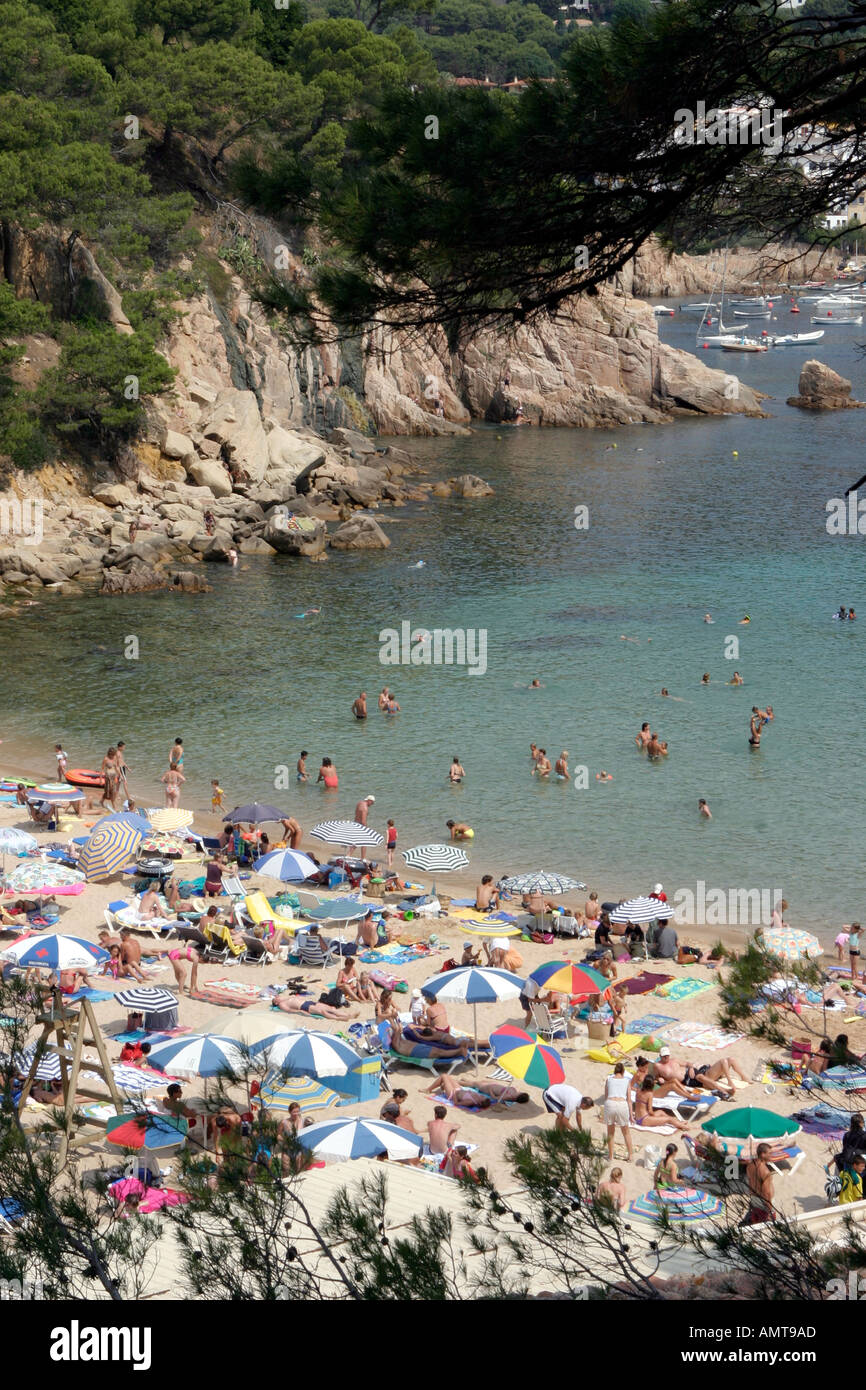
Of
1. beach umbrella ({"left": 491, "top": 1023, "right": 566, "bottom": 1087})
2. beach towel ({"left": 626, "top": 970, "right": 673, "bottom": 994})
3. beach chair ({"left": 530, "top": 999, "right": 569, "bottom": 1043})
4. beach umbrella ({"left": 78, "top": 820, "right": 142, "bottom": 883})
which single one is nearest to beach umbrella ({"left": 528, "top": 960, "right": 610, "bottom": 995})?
beach chair ({"left": 530, "top": 999, "right": 569, "bottom": 1043})

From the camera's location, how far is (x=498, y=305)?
1123 centimetres

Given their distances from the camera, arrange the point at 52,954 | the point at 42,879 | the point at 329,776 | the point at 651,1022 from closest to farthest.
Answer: the point at 52,954, the point at 651,1022, the point at 42,879, the point at 329,776

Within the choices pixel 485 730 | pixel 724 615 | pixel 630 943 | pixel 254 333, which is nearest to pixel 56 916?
pixel 630 943

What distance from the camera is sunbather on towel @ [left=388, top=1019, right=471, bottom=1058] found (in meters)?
16.7

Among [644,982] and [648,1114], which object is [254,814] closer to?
[644,982]

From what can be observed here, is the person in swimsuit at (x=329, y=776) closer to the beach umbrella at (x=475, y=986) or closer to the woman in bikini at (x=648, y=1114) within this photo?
the beach umbrella at (x=475, y=986)

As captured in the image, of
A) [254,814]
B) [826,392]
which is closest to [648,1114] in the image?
[254,814]

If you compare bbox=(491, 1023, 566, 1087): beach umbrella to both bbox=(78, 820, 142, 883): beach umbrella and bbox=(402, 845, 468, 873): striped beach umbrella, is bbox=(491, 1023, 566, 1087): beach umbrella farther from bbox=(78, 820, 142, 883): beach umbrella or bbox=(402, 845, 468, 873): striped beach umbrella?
bbox=(78, 820, 142, 883): beach umbrella

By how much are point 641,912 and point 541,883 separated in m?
1.87

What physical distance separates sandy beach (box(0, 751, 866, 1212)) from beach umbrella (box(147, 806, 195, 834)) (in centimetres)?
182

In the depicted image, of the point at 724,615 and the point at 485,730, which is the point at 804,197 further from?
the point at 724,615

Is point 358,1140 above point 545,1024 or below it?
above

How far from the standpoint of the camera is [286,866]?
22.3 metres

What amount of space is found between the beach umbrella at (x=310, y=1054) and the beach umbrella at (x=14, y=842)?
9.56 m
